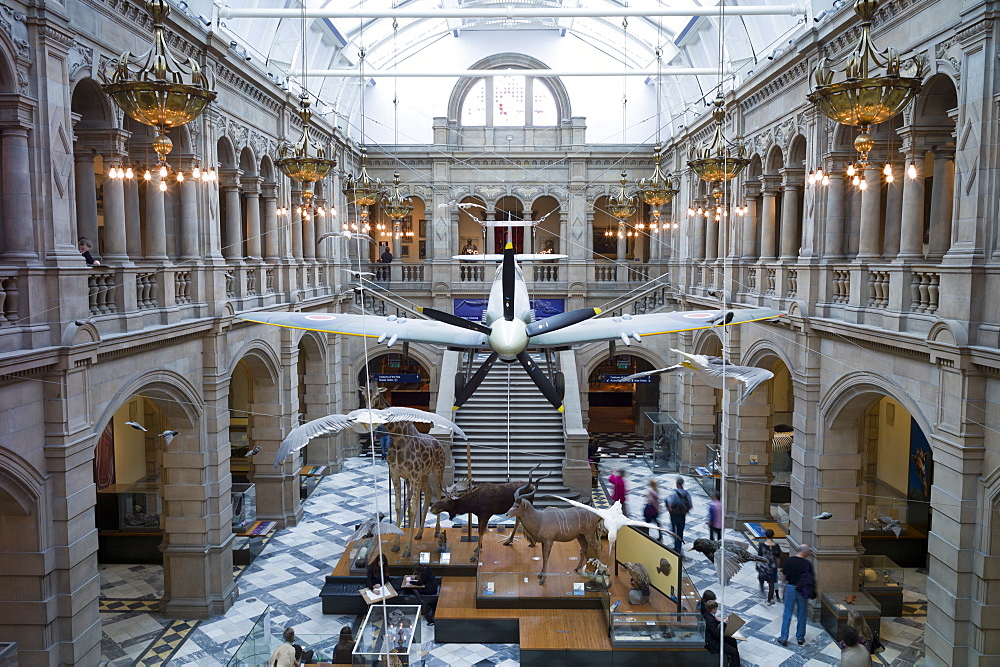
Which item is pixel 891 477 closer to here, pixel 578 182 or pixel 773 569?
pixel 773 569

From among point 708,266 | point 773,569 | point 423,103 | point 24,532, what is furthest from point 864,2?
point 423,103

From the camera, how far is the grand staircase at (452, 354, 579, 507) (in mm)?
20828

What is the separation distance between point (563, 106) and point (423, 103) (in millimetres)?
5684

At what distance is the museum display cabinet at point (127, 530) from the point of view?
16.4 meters

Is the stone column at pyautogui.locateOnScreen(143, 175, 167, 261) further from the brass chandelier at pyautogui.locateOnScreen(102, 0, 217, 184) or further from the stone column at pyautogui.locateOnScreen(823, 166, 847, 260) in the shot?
the stone column at pyautogui.locateOnScreen(823, 166, 847, 260)

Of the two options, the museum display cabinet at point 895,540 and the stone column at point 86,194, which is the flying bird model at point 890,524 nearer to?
the museum display cabinet at point 895,540

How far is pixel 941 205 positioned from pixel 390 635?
35.6 feet

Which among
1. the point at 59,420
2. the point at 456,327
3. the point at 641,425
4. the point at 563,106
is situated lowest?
the point at 641,425

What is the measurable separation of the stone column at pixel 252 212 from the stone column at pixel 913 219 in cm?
1403

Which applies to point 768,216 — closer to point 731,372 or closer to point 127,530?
point 731,372

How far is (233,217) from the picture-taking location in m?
16.5

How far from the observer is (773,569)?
13.9 m

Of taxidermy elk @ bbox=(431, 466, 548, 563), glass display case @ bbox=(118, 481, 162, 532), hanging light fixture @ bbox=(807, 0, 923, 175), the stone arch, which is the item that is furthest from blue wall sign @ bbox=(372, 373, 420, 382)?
hanging light fixture @ bbox=(807, 0, 923, 175)

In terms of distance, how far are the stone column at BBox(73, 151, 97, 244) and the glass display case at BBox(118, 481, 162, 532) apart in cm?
711
